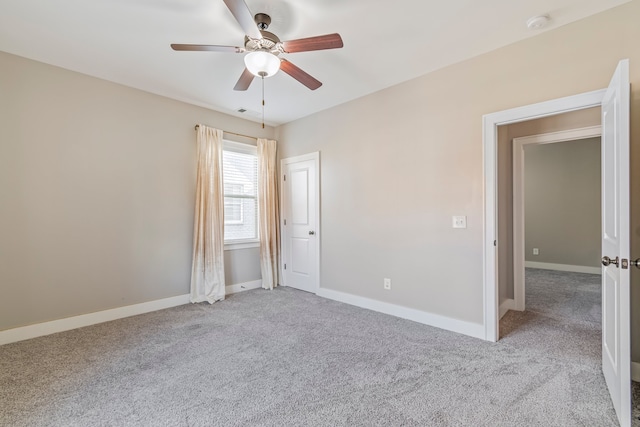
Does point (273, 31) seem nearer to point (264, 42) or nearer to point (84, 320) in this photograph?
point (264, 42)

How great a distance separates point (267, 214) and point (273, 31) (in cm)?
274

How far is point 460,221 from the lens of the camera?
2.96 metres

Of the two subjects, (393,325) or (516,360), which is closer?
(516,360)

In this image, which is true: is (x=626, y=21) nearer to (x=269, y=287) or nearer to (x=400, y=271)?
(x=400, y=271)

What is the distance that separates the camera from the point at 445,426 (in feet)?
5.49

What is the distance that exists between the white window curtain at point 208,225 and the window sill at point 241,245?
0.88ft

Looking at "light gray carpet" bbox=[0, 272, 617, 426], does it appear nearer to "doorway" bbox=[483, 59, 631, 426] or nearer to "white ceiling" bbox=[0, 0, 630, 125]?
"doorway" bbox=[483, 59, 631, 426]

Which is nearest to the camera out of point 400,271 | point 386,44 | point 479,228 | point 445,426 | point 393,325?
point 445,426

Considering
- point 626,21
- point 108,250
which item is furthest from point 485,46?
point 108,250

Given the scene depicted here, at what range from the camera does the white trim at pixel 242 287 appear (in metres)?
4.41

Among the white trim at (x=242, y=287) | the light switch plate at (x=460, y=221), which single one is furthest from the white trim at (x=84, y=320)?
the light switch plate at (x=460, y=221)

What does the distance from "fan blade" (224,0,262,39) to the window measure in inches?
102

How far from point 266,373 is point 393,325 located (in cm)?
151

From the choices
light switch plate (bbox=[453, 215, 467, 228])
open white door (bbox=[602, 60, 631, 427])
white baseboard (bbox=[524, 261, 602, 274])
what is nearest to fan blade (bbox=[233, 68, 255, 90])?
light switch plate (bbox=[453, 215, 467, 228])
